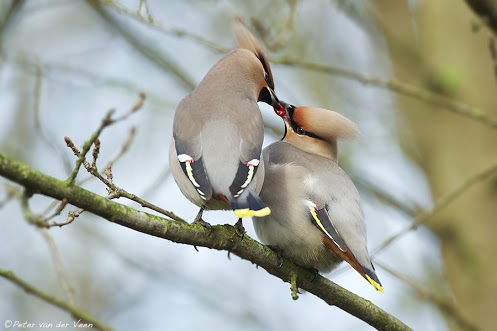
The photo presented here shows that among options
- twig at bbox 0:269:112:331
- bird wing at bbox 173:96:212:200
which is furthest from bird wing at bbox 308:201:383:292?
twig at bbox 0:269:112:331

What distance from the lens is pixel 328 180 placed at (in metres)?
5.05

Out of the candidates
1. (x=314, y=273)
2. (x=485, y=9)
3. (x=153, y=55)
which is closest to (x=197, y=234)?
(x=314, y=273)

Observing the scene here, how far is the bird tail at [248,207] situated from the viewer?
4.03 m

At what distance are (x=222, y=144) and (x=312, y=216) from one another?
75 centimetres

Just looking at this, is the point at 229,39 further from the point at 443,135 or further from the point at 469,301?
the point at 469,301

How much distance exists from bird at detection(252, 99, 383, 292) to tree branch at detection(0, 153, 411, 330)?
14 cm

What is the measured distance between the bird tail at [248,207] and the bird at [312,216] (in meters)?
0.68

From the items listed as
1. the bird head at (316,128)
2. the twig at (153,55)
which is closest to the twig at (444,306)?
Result: the bird head at (316,128)

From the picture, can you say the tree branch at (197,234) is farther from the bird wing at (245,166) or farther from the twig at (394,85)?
the twig at (394,85)

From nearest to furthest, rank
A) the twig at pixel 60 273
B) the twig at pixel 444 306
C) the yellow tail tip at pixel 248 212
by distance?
the yellow tail tip at pixel 248 212 < the twig at pixel 60 273 < the twig at pixel 444 306

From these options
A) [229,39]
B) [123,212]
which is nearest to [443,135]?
[229,39]

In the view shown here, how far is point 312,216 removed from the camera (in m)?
4.81

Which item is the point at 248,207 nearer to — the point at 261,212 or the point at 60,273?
the point at 261,212

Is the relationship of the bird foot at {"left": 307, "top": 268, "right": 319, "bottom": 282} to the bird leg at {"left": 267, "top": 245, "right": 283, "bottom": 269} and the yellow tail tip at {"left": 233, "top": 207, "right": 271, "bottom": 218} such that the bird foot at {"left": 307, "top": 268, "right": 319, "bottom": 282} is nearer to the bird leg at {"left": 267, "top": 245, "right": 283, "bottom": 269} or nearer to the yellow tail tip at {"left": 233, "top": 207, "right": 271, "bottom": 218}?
the bird leg at {"left": 267, "top": 245, "right": 283, "bottom": 269}
